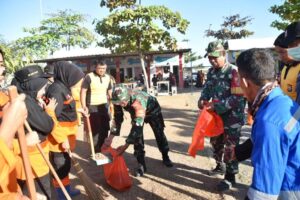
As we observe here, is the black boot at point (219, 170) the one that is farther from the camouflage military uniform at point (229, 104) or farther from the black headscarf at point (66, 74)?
the black headscarf at point (66, 74)

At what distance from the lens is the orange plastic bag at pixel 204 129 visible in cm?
399

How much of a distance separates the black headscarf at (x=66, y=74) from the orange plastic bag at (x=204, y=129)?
1848 millimetres

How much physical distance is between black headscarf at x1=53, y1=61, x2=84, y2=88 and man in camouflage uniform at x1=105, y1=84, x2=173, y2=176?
0.62 m

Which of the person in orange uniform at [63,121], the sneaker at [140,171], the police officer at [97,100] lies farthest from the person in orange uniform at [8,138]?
the police officer at [97,100]

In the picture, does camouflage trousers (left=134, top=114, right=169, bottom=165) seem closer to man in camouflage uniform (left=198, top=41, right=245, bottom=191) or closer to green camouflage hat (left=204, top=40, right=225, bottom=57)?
man in camouflage uniform (left=198, top=41, right=245, bottom=191)

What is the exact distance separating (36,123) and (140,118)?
1.82m

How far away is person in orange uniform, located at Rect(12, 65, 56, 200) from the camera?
8.64ft

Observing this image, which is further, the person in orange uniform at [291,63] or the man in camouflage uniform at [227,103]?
the man in camouflage uniform at [227,103]

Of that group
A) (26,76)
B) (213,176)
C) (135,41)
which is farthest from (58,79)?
(135,41)

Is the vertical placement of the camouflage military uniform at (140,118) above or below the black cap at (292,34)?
below

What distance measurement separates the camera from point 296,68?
329cm

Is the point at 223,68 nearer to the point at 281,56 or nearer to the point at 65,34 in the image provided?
the point at 281,56

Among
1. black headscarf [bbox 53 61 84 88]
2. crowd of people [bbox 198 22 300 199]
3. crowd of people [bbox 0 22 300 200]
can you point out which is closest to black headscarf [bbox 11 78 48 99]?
crowd of people [bbox 0 22 300 200]

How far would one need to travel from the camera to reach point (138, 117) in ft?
14.0
